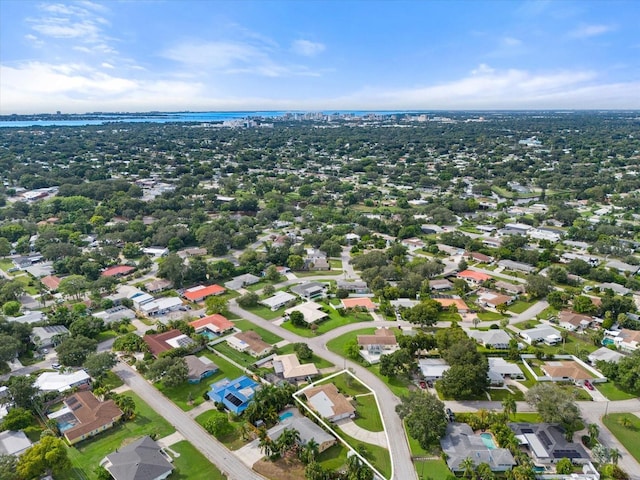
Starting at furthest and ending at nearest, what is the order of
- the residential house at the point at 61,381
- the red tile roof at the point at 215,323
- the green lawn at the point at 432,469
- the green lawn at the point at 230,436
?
1. the red tile roof at the point at 215,323
2. the residential house at the point at 61,381
3. the green lawn at the point at 230,436
4. the green lawn at the point at 432,469

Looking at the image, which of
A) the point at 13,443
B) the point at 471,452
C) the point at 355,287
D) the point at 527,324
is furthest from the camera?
the point at 355,287

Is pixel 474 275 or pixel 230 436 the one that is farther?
pixel 474 275

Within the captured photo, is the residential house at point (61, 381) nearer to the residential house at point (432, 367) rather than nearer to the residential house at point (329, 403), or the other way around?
the residential house at point (329, 403)

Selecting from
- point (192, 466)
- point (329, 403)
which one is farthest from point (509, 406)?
point (192, 466)

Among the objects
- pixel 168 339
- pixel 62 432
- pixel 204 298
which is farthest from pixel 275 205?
pixel 62 432

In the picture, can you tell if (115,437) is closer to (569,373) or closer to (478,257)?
(569,373)

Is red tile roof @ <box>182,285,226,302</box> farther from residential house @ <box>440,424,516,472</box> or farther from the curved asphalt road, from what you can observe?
residential house @ <box>440,424,516,472</box>

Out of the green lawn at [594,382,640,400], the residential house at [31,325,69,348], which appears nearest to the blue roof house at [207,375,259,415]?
the residential house at [31,325,69,348]

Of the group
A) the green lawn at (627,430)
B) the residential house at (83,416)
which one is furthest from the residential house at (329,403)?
the green lawn at (627,430)

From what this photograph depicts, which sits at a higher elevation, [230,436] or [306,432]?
[306,432]
